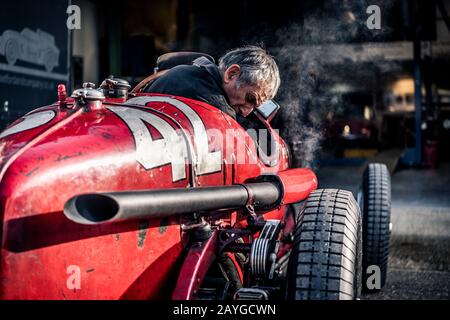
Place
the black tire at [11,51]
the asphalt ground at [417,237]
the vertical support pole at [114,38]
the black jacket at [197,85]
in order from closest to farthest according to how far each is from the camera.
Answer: the black jacket at [197,85] → the asphalt ground at [417,237] → the black tire at [11,51] → the vertical support pole at [114,38]

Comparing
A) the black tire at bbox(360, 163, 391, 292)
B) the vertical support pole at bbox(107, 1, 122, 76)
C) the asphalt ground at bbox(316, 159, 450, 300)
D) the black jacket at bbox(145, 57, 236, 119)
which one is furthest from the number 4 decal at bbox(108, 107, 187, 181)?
the vertical support pole at bbox(107, 1, 122, 76)

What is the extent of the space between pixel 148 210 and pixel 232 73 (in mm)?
1149

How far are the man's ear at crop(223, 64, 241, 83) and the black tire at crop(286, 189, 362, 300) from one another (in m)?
0.65

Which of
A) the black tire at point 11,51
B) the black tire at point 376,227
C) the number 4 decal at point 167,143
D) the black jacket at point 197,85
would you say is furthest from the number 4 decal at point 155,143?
the black tire at point 11,51

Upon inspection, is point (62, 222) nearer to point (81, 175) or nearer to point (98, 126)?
point (81, 175)

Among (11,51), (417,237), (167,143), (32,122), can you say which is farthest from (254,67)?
(417,237)

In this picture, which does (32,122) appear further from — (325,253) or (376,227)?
(376,227)

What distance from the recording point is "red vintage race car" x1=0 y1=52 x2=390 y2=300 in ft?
4.81

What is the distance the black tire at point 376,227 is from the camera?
348 cm

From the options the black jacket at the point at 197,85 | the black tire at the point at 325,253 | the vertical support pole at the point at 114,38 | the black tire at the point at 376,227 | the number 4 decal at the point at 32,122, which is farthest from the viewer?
the vertical support pole at the point at 114,38

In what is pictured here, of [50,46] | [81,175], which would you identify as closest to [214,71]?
[81,175]

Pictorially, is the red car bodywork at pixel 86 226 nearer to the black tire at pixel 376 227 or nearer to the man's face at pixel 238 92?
the man's face at pixel 238 92

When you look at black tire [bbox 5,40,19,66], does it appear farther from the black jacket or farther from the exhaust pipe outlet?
the exhaust pipe outlet

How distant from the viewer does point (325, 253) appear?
1.98 meters
